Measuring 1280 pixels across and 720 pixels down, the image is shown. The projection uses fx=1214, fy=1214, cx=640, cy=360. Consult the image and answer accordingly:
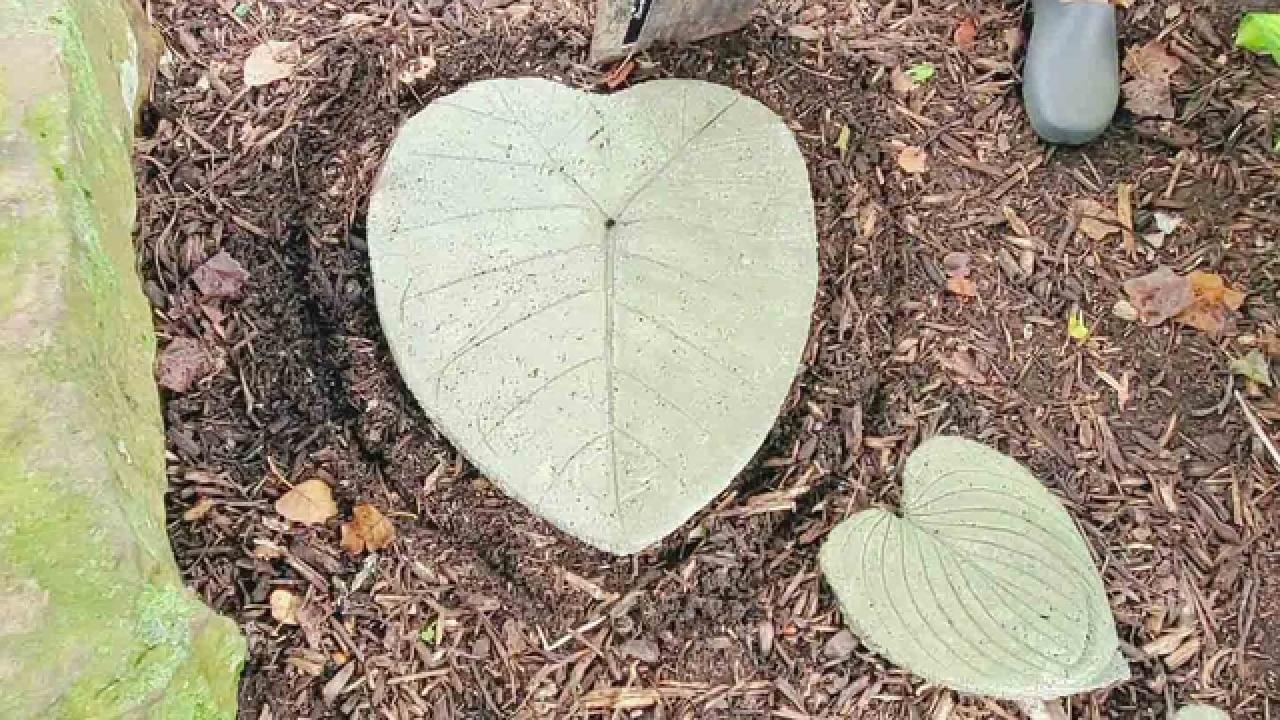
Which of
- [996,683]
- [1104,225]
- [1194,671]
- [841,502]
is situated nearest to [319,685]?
[841,502]

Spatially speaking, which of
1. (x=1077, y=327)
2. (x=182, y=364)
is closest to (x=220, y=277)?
(x=182, y=364)

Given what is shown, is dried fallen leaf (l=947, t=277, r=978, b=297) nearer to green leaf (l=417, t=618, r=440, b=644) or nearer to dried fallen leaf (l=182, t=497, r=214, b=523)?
green leaf (l=417, t=618, r=440, b=644)

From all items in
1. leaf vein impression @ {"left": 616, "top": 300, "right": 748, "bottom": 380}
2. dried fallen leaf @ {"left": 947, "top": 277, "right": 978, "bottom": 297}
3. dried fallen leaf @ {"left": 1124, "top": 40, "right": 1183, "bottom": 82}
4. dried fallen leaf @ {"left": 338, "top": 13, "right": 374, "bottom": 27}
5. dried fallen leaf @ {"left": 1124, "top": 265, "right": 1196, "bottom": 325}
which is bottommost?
dried fallen leaf @ {"left": 1124, "top": 265, "right": 1196, "bottom": 325}

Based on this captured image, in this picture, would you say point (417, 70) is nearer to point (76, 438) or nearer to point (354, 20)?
point (354, 20)

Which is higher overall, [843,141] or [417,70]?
[417,70]

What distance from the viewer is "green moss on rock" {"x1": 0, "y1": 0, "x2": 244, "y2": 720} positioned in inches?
49.3

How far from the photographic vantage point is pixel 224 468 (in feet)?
6.19

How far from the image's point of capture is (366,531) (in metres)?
1.90

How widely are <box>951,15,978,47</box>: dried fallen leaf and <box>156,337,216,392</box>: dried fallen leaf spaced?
62.4 inches

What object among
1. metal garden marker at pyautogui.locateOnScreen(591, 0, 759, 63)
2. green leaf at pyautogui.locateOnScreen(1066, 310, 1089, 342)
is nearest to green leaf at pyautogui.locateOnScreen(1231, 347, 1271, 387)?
green leaf at pyautogui.locateOnScreen(1066, 310, 1089, 342)

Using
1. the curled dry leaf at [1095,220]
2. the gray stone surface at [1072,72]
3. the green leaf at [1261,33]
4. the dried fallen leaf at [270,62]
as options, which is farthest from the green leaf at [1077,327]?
the dried fallen leaf at [270,62]

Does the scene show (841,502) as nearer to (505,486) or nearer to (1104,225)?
(505,486)

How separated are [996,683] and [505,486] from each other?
813mm

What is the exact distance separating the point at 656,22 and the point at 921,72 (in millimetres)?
570
